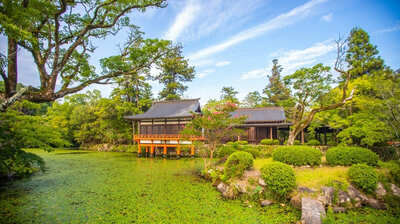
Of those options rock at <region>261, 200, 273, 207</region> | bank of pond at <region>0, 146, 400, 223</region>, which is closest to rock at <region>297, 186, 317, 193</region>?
bank of pond at <region>0, 146, 400, 223</region>

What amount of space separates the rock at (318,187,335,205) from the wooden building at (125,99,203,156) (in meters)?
11.0

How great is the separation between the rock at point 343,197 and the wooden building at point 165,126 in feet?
37.0

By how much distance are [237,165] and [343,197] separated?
10.8 feet

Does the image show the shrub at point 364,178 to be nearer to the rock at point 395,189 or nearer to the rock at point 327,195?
the rock at point 395,189

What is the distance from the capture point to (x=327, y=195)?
5312 mm

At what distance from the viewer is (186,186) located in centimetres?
745

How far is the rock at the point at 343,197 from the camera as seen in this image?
5215mm

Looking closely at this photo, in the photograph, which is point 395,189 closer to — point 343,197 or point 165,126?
point 343,197

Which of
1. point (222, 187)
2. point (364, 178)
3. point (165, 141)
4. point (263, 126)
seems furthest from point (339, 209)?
point (165, 141)

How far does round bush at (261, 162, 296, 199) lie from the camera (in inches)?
222

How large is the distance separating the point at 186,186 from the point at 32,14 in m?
6.82

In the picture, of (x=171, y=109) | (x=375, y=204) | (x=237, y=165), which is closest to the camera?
(x=375, y=204)

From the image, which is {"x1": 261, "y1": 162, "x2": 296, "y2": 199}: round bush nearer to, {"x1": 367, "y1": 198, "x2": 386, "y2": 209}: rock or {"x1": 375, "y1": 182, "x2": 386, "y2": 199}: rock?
{"x1": 367, "y1": 198, "x2": 386, "y2": 209}: rock

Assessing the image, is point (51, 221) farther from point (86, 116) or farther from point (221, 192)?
point (86, 116)
